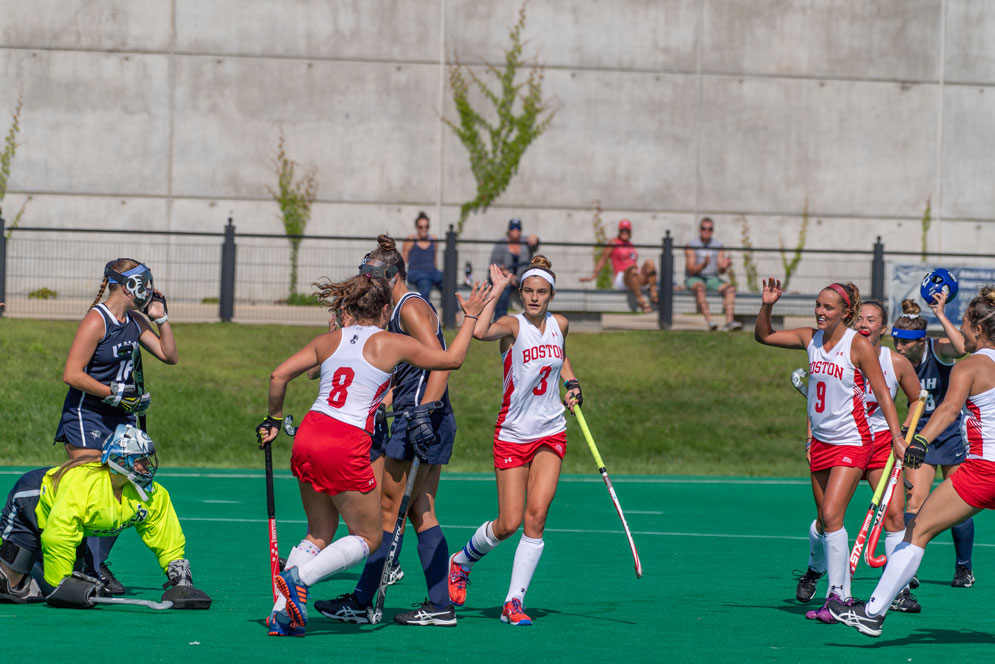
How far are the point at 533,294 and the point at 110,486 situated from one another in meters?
2.65

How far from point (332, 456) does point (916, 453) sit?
10.4ft

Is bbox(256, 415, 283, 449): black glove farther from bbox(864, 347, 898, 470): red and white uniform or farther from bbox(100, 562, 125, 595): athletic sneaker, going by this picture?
bbox(864, 347, 898, 470): red and white uniform

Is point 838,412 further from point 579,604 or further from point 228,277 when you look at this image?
point 228,277

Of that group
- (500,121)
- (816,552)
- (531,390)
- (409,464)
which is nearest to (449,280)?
(500,121)

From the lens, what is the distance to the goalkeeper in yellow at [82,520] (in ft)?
24.3

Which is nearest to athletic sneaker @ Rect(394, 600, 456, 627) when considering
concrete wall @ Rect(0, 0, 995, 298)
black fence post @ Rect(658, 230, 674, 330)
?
black fence post @ Rect(658, 230, 674, 330)

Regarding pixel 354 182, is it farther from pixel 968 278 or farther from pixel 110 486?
pixel 110 486

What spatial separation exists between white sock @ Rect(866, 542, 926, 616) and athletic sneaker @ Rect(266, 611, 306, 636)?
303 centimetres

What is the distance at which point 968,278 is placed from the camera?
2186cm

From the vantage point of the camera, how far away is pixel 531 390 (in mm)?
7805

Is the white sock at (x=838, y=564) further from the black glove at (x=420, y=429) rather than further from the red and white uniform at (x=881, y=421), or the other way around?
the black glove at (x=420, y=429)

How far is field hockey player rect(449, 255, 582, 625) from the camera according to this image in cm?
766

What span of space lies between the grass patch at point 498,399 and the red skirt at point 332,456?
32.3ft

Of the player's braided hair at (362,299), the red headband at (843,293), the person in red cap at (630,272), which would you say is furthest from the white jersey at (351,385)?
the person in red cap at (630,272)
